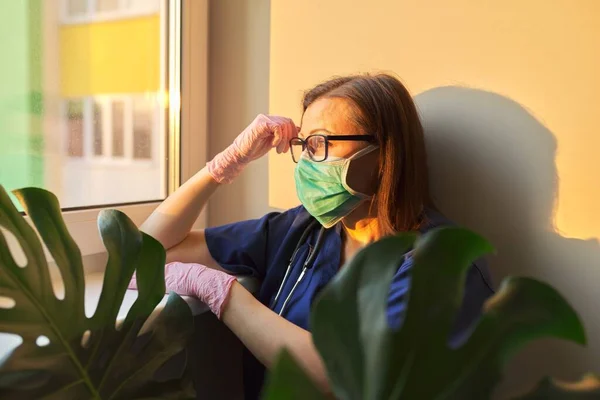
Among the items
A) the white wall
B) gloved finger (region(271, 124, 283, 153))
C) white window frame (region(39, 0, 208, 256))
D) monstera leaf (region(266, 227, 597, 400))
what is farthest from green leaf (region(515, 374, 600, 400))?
white window frame (region(39, 0, 208, 256))

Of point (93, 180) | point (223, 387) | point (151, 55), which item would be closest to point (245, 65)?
point (151, 55)

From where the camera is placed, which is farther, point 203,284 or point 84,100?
point 84,100

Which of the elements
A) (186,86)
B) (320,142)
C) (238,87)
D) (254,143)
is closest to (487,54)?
(320,142)

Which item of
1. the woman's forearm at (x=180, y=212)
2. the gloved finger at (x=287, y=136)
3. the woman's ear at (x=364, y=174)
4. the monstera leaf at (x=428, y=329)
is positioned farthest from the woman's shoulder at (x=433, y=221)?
the monstera leaf at (x=428, y=329)

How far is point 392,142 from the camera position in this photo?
3.70 ft

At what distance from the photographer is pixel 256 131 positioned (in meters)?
1.25

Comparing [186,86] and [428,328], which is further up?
[186,86]

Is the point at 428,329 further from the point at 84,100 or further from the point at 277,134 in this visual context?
the point at 84,100

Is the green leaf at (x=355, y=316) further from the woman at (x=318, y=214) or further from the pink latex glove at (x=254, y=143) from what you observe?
the pink latex glove at (x=254, y=143)

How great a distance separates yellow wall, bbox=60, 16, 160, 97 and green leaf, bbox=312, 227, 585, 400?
1077 mm

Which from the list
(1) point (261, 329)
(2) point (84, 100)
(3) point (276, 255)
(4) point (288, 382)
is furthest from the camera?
(2) point (84, 100)

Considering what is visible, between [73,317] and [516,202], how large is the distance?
0.85m

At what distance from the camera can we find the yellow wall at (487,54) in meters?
1.05

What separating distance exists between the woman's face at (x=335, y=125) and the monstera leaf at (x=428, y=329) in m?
0.65
